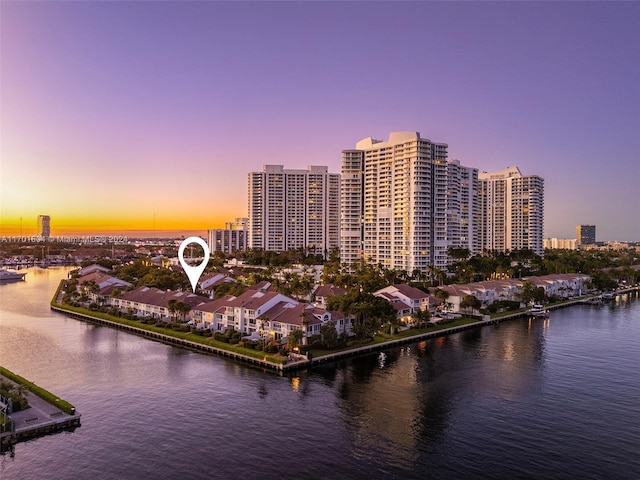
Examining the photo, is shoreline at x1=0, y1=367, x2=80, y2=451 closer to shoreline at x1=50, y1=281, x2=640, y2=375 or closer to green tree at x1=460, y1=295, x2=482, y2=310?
shoreline at x1=50, y1=281, x2=640, y2=375

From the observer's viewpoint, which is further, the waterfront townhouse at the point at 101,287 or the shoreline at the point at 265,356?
the waterfront townhouse at the point at 101,287

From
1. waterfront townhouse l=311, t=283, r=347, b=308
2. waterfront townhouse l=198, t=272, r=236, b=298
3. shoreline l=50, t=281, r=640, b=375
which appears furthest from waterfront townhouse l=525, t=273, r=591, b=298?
waterfront townhouse l=198, t=272, r=236, b=298

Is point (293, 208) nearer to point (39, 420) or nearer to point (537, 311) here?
point (537, 311)

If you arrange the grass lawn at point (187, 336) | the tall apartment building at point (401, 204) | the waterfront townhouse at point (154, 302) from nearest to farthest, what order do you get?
1. the grass lawn at point (187, 336)
2. the waterfront townhouse at point (154, 302)
3. the tall apartment building at point (401, 204)

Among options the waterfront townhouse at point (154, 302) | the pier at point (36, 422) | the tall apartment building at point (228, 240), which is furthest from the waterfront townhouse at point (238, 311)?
the tall apartment building at point (228, 240)

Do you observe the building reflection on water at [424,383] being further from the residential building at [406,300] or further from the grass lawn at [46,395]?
the grass lawn at [46,395]

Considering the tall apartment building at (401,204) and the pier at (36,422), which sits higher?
the tall apartment building at (401,204)

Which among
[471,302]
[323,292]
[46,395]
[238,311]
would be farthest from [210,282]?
[46,395]
